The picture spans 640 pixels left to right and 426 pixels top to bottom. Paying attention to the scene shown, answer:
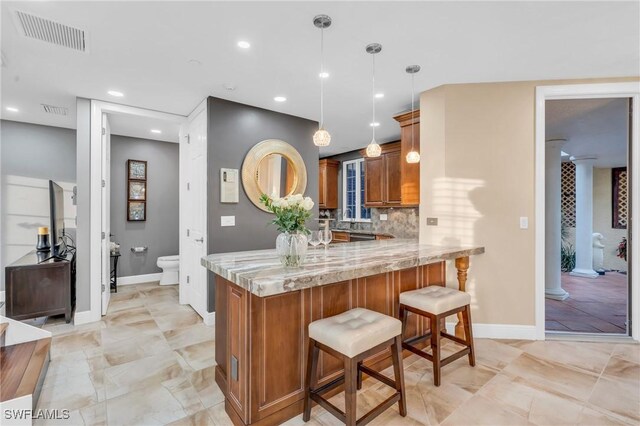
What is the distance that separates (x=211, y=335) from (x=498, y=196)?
3.34m

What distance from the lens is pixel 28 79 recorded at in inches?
118

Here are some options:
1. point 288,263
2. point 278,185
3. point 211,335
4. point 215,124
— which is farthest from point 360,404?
point 215,124

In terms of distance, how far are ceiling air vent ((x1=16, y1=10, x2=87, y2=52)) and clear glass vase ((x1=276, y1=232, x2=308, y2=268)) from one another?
7.11ft

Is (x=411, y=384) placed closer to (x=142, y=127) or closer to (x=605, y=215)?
(x=142, y=127)

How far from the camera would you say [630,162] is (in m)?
3.09

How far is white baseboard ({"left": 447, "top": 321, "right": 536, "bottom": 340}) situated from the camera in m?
3.06

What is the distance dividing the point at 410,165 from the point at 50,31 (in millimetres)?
3554

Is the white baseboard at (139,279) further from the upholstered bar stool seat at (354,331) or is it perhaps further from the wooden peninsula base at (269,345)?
the upholstered bar stool seat at (354,331)

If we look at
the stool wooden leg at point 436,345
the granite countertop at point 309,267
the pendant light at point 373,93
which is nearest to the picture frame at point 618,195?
the pendant light at point 373,93

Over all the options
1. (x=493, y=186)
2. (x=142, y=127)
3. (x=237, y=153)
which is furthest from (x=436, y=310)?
(x=142, y=127)

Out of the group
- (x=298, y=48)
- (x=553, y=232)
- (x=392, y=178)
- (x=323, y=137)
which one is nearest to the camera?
(x=298, y=48)

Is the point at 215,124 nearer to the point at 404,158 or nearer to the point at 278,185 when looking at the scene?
the point at 278,185

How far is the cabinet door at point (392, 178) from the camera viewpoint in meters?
5.13

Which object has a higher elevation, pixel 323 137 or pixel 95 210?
pixel 323 137
